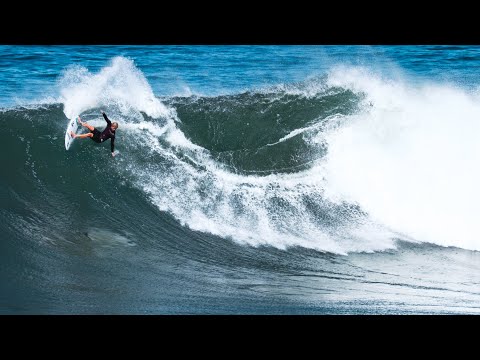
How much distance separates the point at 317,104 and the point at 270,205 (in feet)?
7.67

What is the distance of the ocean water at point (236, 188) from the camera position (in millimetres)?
7488

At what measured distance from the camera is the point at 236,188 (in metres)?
9.36

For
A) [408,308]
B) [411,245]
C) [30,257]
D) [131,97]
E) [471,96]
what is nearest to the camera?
[408,308]

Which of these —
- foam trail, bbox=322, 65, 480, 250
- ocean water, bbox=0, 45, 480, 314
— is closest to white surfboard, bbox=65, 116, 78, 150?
ocean water, bbox=0, 45, 480, 314

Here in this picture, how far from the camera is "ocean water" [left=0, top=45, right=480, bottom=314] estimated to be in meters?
7.49

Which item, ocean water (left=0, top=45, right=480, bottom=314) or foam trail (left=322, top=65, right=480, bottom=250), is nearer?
ocean water (left=0, top=45, right=480, bottom=314)

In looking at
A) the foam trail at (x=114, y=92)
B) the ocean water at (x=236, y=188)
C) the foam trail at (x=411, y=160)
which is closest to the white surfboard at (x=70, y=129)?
the ocean water at (x=236, y=188)

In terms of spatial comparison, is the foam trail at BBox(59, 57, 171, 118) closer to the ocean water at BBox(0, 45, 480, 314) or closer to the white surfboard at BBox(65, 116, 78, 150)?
the ocean water at BBox(0, 45, 480, 314)

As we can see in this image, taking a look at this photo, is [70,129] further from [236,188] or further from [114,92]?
[236,188]

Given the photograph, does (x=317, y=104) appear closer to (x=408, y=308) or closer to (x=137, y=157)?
(x=137, y=157)

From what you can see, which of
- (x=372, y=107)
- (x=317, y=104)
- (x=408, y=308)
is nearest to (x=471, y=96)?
(x=372, y=107)

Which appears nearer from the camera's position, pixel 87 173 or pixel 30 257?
pixel 30 257

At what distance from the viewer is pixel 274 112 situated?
1070 centimetres

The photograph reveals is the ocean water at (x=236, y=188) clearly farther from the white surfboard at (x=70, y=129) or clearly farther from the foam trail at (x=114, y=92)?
the white surfboard at (x=70, y=129)
